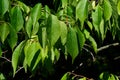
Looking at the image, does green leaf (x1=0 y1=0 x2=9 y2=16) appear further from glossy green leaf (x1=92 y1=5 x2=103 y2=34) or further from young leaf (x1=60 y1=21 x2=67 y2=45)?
glossy green leaf (x1=92 y1=5 x2=103 y2=34)

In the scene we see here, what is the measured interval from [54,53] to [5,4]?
39 centimetres

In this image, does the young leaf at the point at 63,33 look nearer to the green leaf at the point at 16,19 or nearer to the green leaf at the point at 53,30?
the green leaf at the point at 53,30

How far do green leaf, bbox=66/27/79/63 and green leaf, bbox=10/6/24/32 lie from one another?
0.22 metres

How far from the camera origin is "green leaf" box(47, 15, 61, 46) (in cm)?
117

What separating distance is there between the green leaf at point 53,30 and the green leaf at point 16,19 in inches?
8.3

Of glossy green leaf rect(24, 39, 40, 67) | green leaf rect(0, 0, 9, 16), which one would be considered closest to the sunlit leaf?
glossy green leaf rect(24, 39, 40, 67)

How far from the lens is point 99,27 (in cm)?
145

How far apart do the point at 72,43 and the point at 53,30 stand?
5.3 inches

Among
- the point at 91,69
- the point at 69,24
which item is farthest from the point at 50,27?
the point at 91,69

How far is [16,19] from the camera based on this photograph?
1376 millimetres

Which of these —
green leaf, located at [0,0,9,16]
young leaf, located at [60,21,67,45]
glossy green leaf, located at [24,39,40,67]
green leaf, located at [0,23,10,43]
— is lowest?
glossy green leaf, located at [24,39,40,67]

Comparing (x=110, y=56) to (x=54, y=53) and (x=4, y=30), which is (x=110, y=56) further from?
(x=4, y=30)

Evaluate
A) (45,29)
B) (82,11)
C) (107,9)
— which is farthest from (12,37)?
(107,9)

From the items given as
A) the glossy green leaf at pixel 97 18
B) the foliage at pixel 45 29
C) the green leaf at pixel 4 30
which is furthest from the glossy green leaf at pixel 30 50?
the glossy green leaf at pixel 97 18
